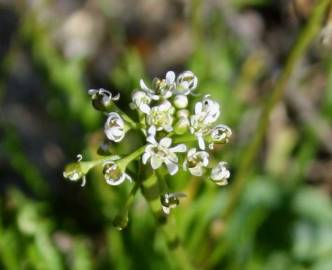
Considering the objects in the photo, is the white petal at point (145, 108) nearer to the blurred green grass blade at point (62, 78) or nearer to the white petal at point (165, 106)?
the white petal at point (165, 106)

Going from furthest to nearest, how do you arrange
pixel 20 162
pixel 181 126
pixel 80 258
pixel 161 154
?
1. pixel 20 162
2. pixel 80 258
3. pixel 181 126
4. pixel 161 154

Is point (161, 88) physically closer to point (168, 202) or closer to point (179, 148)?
point (179, 148)

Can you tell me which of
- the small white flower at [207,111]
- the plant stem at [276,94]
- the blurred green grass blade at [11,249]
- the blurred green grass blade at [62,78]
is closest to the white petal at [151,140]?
the small white flower at [207,111]

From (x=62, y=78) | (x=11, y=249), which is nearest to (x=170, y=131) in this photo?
(x=11, y=249)

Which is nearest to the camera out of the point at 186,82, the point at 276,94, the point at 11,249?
the point at 186,82

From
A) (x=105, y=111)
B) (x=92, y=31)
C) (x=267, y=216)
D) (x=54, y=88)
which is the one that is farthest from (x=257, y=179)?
(x=105, y=111)

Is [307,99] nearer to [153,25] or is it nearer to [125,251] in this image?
[153,25]
